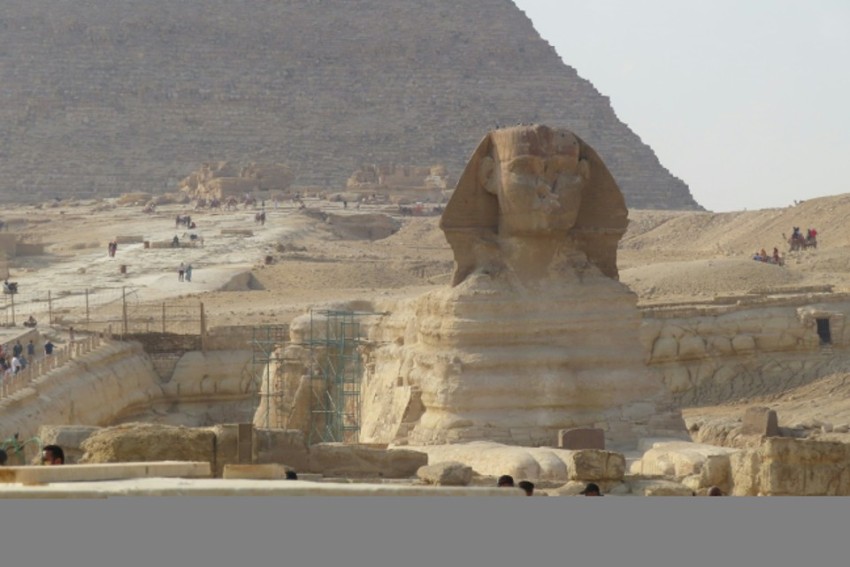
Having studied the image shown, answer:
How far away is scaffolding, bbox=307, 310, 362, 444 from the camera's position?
19.1 meters

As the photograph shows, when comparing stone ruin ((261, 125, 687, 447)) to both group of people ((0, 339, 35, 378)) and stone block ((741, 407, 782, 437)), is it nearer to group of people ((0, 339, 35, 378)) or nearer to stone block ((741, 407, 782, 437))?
stone block ((741, 407, 782, 437))

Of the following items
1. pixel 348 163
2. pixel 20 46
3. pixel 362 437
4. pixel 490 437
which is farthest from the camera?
pixel 20 46

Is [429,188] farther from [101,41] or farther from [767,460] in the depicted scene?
[101,41]

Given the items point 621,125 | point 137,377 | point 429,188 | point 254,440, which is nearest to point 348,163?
point 621,125

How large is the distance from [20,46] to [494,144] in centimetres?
15321

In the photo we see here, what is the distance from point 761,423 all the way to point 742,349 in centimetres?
818

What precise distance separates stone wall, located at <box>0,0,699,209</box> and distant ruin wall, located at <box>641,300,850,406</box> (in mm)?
119461

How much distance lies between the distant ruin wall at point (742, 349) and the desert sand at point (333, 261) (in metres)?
0.47

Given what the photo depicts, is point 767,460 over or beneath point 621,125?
beneath

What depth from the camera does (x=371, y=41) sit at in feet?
581

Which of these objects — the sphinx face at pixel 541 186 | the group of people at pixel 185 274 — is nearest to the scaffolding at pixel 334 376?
the sphinx face at pixel 541 186

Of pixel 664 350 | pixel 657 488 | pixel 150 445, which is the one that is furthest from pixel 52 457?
pixel 664 350

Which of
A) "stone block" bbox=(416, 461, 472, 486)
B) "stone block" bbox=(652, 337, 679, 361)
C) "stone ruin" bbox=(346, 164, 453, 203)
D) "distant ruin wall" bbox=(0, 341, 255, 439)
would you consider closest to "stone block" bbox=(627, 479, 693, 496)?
"stone block" bbox=(416, 461, 472, 486)

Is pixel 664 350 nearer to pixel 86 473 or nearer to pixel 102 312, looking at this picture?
pixel 102 312
